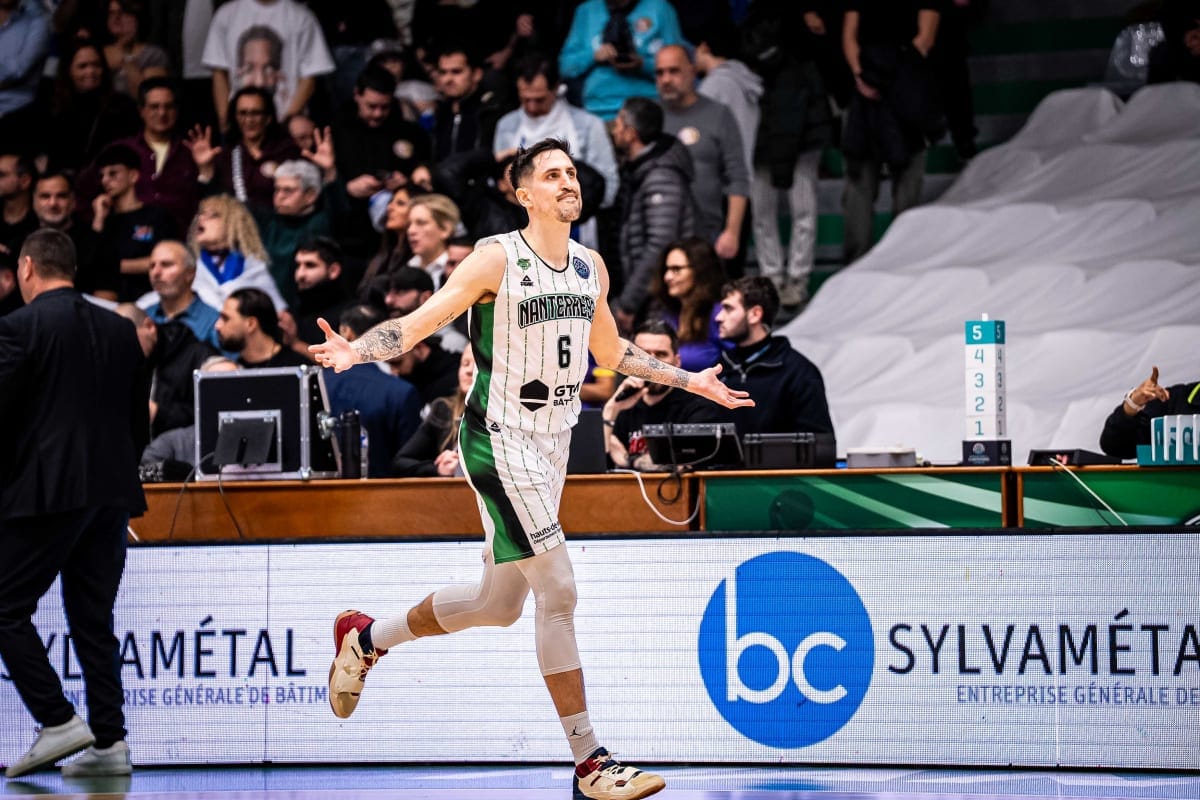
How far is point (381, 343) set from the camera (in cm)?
509

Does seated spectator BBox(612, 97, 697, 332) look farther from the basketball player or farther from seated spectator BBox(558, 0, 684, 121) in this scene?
the basketball player

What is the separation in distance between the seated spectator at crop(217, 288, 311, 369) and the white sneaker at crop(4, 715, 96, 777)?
2.41 meters

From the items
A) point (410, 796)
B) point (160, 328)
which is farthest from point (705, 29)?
point (410, 796)

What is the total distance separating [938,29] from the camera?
11227 millimetres

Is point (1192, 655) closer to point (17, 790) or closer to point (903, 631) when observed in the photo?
point (903, 631)

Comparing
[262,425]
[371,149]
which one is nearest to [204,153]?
[371,149]

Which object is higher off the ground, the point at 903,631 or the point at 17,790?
the point at 903,631

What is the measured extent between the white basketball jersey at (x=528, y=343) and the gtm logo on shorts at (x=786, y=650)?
1399 mm

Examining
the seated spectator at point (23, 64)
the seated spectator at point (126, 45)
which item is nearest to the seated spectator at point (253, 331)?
the seated spectator at point (126, 45)

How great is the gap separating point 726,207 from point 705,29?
1.45 metres

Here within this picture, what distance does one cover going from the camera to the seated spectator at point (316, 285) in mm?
10328

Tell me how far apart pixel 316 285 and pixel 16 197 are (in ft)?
9.57

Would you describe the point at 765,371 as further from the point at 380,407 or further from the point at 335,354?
the point at 335,354

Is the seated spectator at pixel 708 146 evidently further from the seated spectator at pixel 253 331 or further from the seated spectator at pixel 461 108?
the seated spectator at pixel 253 331
